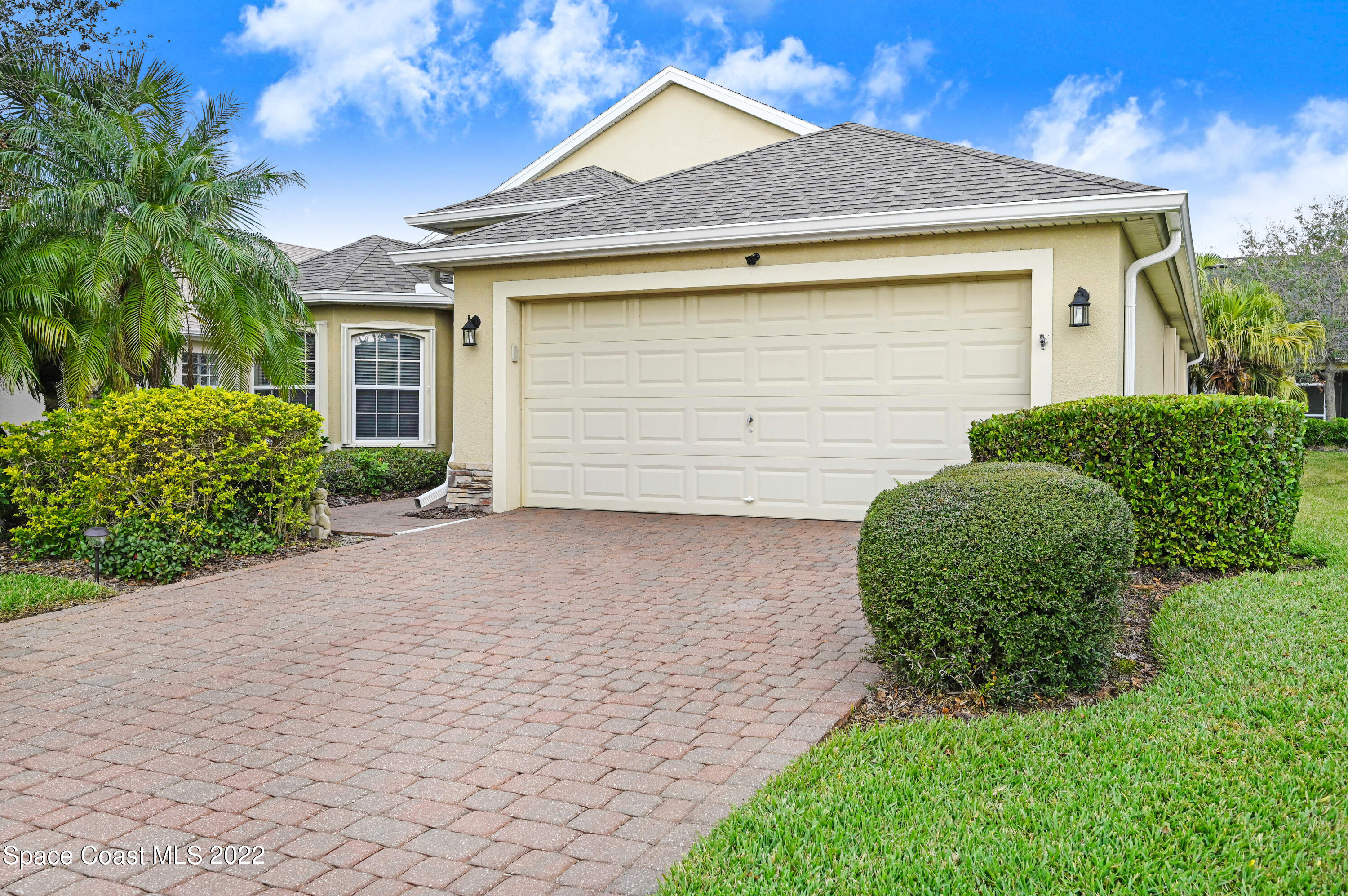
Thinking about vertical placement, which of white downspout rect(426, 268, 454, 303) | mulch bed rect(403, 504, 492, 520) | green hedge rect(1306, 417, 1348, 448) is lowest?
mulch bed rect(403, 504, 492, 520)

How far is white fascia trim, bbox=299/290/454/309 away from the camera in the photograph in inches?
579

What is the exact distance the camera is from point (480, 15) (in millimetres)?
19312

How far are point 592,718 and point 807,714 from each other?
3.13 ft

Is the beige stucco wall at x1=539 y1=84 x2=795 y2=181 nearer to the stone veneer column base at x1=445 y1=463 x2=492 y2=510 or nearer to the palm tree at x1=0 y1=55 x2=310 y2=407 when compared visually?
the palm tree at x1=0 y1=55 x2=310 y2=407

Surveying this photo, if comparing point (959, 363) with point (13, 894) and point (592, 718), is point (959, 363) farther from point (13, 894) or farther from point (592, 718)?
point (13, 894)

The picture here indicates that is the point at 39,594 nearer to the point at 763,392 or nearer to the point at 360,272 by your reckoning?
the point at 763,392

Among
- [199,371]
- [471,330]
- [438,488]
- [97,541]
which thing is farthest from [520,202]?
[97,541]

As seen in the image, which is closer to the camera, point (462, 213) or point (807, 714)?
point (807, 714)

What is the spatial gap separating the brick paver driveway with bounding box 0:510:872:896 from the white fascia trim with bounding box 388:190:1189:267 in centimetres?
357

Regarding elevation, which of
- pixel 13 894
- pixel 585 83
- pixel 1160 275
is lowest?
pixel 13 894

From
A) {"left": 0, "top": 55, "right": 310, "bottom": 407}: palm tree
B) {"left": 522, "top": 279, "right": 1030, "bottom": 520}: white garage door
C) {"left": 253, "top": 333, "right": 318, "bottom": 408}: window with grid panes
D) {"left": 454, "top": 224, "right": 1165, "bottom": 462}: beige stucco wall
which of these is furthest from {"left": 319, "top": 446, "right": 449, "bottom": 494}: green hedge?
{"left": 454, "top": 224, "right": 1165, "bottom": 462}: beige stucco wall

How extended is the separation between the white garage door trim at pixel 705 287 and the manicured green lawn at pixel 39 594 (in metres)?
4.69

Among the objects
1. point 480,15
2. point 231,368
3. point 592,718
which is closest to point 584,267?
point 231,368

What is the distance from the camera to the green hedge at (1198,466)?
6.50m
